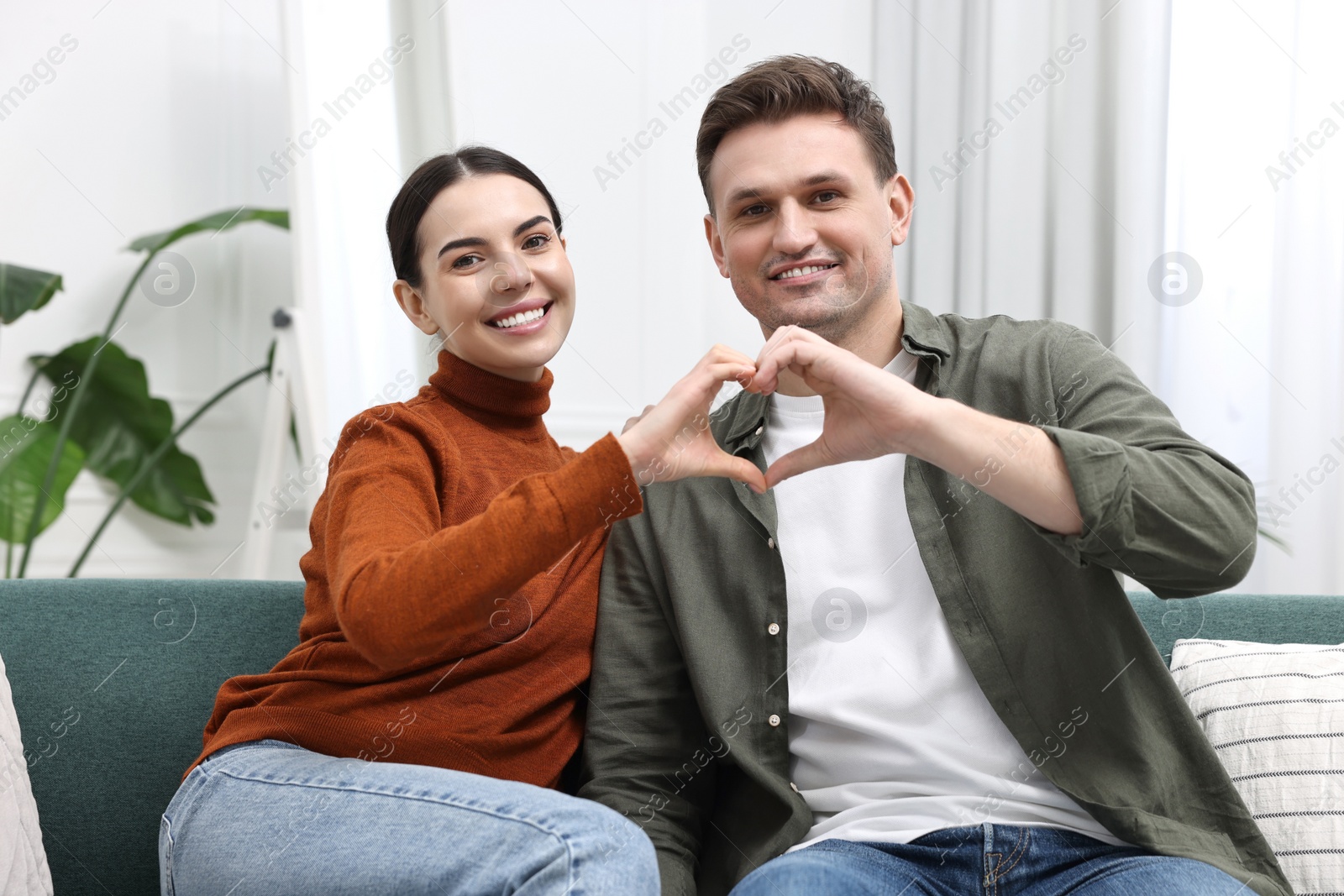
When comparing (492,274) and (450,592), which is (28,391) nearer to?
(492,274)

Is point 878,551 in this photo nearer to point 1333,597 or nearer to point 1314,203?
point 1333,597

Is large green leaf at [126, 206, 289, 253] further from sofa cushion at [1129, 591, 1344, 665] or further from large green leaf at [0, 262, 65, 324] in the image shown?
sofa cushion at [1129, 591, 1344, 665]

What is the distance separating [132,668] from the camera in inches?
55.9

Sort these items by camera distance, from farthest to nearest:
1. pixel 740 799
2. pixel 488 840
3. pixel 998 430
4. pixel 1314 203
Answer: pixel 1314 203 → pixel 740 799 → pixel 998 430 → pixel 488 840

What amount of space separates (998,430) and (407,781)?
630 mm

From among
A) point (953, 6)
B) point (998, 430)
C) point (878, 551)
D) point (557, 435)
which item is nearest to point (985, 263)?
point (953, 6)

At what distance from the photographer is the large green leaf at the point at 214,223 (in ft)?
7.85

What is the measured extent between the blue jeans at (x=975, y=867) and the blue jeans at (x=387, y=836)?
0.59 feet

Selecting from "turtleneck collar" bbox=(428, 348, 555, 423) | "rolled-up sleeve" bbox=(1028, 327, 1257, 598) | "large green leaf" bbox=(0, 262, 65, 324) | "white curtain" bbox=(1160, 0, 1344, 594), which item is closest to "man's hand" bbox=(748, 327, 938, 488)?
"rolled-up sleeve" bbox=(1028, 327, 1257, 598)

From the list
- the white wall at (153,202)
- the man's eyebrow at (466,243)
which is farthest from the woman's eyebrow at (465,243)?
the white wall at (153,202)

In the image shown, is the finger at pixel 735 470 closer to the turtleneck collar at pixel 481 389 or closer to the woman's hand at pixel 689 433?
the woman's hand at pixel 689 433

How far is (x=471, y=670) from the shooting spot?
1.10 meters

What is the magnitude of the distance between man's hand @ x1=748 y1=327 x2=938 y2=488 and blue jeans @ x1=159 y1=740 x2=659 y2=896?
422 mm

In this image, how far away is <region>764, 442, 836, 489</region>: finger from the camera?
1.09m
